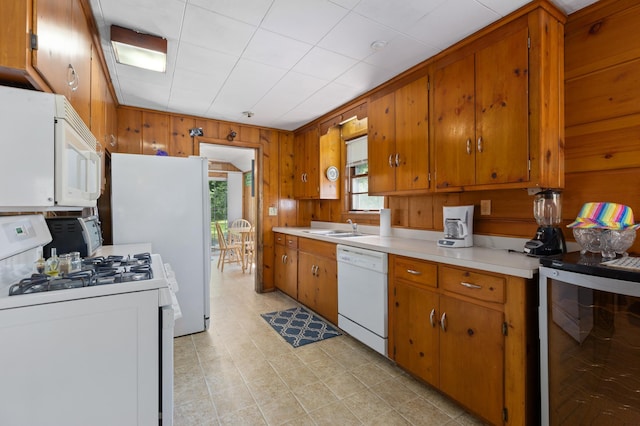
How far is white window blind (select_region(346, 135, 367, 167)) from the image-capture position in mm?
3596

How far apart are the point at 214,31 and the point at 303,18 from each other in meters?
0.62

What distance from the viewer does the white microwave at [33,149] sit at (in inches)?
38.5

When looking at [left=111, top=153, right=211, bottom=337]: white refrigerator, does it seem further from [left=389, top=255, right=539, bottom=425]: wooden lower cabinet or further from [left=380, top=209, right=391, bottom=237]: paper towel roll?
[left=389, top=255, right=539, bottom=425]: wooden lower cabinet

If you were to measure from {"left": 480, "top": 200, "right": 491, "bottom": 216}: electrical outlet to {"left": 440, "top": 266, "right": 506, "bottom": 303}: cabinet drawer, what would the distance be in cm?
71

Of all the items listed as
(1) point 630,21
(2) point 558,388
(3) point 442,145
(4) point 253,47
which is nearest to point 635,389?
(2) point 558,388

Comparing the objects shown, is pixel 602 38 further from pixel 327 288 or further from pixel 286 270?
pixel 286 270

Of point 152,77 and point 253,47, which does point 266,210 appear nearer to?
point 152,77

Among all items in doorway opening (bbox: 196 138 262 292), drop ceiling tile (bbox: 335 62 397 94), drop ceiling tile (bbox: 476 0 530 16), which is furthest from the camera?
doorway opening (bbox: 196 138 262 292)

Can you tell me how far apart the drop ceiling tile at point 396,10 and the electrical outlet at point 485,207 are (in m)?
1.36

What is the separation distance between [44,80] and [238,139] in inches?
121

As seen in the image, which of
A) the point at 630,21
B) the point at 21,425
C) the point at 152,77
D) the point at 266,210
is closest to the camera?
the point at 21,425

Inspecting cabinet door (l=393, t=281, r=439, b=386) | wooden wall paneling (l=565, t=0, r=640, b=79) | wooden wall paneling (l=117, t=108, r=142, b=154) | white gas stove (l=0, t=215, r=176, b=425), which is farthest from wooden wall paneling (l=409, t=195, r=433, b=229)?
wooden wall paneling (l=117, t=108, r=142, b=154)

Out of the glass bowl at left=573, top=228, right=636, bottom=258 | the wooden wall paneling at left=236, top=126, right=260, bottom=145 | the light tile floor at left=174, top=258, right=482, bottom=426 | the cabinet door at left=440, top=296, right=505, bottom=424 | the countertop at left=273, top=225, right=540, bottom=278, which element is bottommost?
the light tile floor at left=174, top=258, right=482, bottom=426

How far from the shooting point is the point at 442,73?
223 centimetres
